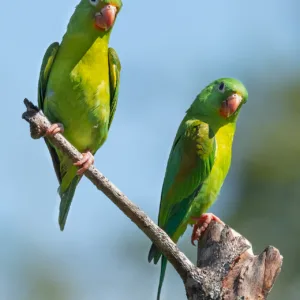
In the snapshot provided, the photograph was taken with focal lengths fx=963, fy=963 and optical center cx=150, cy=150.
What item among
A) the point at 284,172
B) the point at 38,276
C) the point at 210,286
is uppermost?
the point at 284,172

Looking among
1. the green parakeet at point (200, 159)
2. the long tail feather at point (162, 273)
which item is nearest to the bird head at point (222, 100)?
the green parakeet at point (200, 159)

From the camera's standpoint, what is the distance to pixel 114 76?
7125 millimetres

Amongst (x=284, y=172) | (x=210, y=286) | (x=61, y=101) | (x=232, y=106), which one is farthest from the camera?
(x=284, y=172)

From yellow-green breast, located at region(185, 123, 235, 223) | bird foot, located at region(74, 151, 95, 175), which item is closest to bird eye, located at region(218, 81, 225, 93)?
yellow-green breast, located at region(185, 123, 235, 223)

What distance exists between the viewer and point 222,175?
739cm

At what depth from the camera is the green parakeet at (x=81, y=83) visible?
22.6ft

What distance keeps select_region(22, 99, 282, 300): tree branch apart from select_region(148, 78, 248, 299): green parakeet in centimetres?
104

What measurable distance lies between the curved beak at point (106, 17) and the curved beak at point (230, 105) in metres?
1.10

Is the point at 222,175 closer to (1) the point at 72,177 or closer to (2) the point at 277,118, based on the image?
(1) the point at 72,177

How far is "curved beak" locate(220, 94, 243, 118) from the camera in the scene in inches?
291

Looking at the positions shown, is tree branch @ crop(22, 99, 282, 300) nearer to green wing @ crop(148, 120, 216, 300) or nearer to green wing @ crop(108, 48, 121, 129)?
green wing @ crop(148, 120, 216, 300)


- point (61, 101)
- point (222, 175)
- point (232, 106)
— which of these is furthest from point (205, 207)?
point (61, 101)

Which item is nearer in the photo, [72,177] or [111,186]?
[111,186]

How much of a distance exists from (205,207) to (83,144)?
41.0 inches
